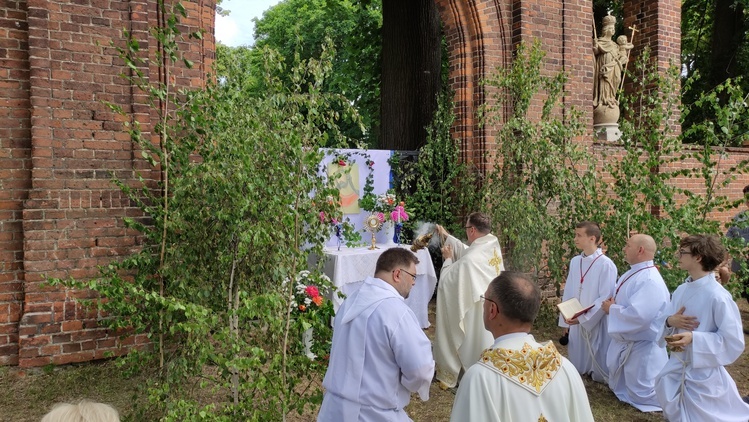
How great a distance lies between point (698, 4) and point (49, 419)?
20.3m

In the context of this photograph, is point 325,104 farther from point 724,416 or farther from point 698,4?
point 698,4

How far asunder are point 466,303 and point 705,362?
2.23 meters

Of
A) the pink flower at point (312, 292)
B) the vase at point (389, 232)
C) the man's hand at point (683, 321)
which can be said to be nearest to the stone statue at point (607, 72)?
the vase at point (389, 232)

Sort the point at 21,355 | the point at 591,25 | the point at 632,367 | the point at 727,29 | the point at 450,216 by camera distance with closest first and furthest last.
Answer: the point at 21,355 < the point at 632,367 < the point at 450,216 < the point at 591,25 < the point at 727,29

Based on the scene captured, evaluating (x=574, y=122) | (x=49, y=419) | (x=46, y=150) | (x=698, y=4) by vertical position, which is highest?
(x=698, y=4)

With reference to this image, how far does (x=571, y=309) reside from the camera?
618 centimetres

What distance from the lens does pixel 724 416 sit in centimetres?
476

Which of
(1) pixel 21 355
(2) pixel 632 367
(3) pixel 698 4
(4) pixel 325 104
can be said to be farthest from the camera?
(3) pixel 698 4

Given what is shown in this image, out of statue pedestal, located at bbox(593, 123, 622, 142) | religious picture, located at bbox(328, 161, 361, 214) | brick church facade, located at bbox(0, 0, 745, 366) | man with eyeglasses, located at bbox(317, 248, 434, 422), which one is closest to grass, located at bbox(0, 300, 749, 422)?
brick church facade, located at bbox(0, 0, 745, 366)

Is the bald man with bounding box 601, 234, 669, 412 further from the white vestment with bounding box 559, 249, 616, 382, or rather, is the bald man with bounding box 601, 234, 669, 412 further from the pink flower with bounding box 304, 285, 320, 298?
the pink flower with bounding box 304, 285, 320, 298

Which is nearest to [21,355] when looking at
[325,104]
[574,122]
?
[325,104]

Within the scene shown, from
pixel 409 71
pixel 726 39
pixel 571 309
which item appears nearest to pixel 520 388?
pixel 571 309

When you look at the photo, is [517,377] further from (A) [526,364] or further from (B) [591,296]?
(B) [591,296]

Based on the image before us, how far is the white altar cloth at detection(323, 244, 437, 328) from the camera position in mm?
7629
